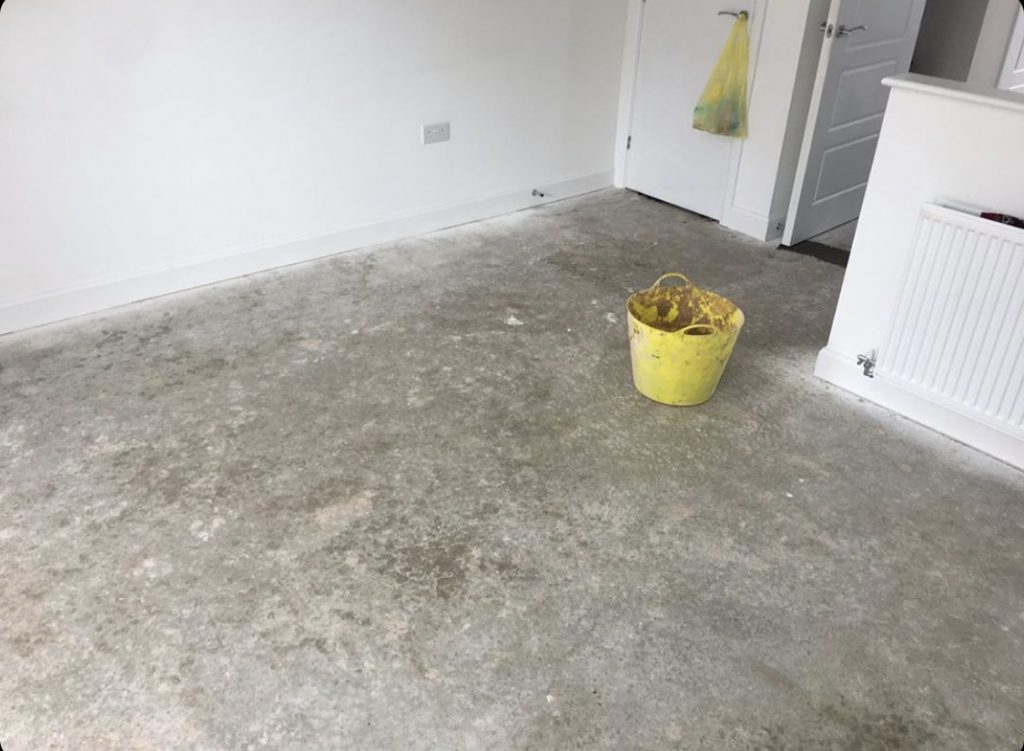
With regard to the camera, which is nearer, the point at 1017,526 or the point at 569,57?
the point at 1017,526

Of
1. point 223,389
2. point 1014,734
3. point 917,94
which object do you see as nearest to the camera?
point 1014,734

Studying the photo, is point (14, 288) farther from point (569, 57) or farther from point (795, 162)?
point (795, 162)

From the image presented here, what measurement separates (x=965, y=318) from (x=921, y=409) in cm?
41

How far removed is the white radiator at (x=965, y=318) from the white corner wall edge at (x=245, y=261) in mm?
2471

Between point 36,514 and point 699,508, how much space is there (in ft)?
6.57

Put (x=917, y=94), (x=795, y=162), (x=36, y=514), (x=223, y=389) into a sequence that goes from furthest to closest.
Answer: (x=795, y=162) < (x=223, y=389) < (x=917, y=94) < (x=36, y=514)

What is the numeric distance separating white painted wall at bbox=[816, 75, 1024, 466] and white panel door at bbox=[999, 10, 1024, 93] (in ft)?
8.87

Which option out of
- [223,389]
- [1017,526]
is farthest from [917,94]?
[223,389]

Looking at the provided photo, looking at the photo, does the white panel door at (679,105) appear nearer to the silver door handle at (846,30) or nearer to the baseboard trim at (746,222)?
the baseboard trim at (746,222)

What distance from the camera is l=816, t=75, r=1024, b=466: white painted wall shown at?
246 centimetres

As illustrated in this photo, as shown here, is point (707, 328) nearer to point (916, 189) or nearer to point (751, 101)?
point (916, 189)

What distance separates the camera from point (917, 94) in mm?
2600

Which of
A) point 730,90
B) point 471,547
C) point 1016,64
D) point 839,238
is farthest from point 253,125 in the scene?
point 1016,64

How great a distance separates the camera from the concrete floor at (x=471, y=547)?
1.84 metres
